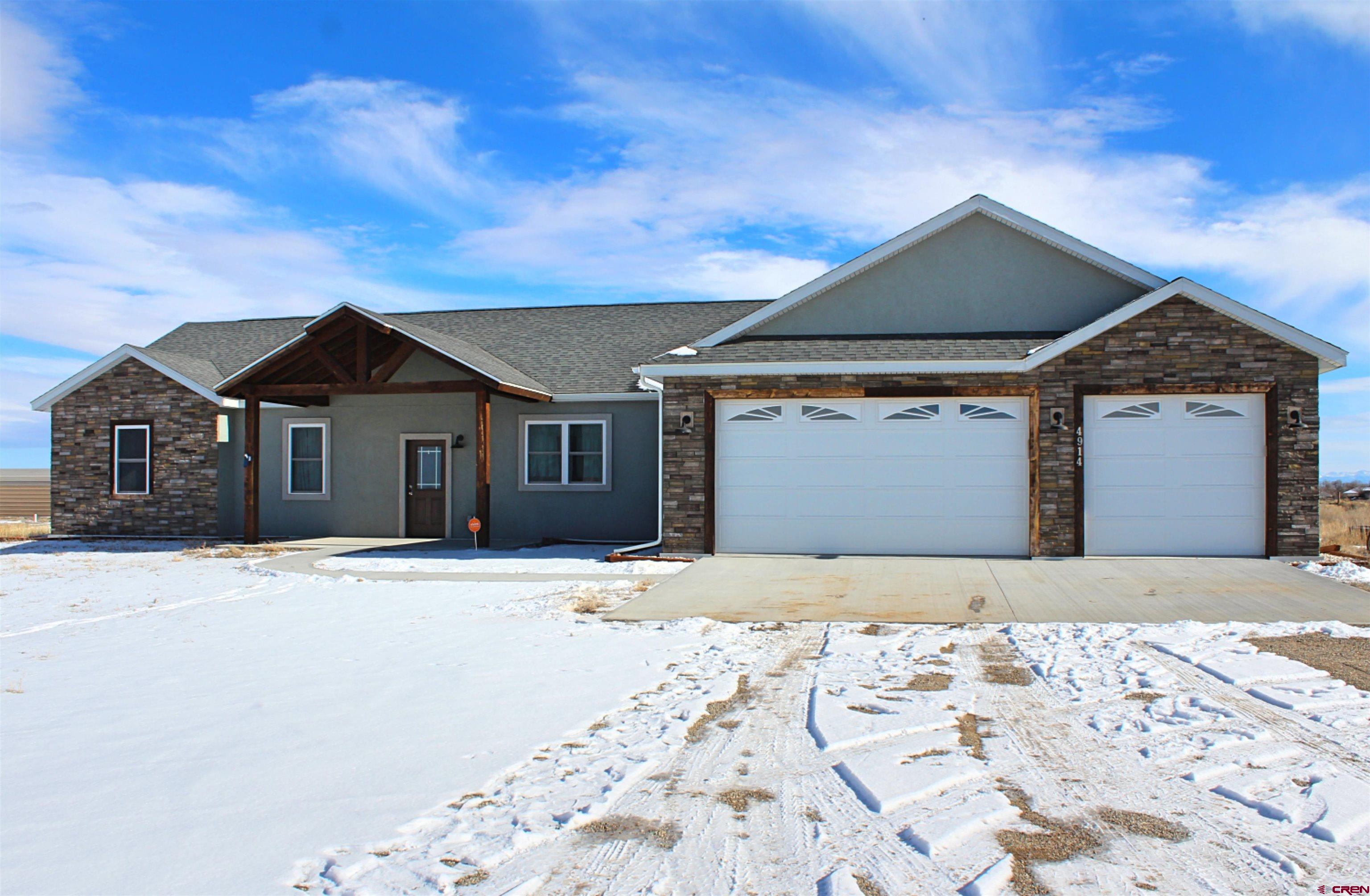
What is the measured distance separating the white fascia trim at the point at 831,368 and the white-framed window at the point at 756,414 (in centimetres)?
46

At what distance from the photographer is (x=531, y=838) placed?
335 cm

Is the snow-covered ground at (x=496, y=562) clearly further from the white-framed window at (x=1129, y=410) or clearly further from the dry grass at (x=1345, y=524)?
the dry grass at (x=1345, y=524)

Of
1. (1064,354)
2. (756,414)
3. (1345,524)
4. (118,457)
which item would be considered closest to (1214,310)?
(1064,354)

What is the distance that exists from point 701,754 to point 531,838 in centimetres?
120

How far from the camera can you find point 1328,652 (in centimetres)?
637

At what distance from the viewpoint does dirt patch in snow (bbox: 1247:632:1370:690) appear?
573cm

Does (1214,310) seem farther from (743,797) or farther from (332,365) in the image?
(332,365)

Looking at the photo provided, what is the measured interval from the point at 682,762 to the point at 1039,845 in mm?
1624

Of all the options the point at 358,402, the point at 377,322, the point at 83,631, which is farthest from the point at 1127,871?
the point at 358,402

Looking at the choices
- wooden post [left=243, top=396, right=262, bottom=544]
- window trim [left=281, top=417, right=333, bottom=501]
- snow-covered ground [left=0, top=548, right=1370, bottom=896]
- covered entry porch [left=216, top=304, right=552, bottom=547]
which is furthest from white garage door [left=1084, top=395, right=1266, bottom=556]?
wooden post [left=243, top=396, right=262, bottom=544]

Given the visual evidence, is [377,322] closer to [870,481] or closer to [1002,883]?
[870,481]

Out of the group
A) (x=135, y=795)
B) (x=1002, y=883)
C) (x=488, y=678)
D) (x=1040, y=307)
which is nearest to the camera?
(x=1002, y=883)

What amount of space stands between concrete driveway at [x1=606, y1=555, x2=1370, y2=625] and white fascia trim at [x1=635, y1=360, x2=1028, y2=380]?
251 centimetres

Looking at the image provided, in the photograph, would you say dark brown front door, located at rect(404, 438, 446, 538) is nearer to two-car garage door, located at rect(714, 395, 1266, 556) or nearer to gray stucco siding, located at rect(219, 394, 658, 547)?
gray stucco siding, located at rect(219, 394, 658, 547)
